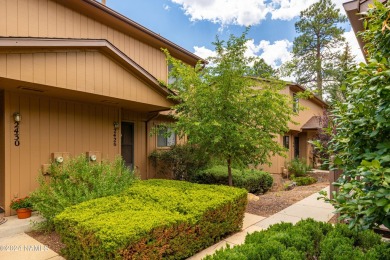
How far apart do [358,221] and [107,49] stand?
20.8 ft

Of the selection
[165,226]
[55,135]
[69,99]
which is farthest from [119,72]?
[165,226]

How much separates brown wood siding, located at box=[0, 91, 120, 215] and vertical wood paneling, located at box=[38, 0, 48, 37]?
201 centimetres

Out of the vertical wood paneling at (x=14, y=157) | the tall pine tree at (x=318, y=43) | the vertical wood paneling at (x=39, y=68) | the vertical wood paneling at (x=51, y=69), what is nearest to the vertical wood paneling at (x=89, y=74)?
the vertical wood paneling at (x=51, y=69)

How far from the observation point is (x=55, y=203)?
4738mm

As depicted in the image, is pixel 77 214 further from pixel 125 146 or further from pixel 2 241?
pixel 125 146

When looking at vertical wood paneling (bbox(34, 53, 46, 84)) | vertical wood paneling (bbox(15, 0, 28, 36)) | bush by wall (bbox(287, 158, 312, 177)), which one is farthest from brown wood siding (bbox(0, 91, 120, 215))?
bush by wall (bbox(287, 158, 312, 177))

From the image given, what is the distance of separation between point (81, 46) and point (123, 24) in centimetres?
362

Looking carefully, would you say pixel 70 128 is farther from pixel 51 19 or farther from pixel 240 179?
Result: pixel 240 179

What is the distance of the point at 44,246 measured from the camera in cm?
415

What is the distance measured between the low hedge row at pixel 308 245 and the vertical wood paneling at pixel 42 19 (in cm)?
752

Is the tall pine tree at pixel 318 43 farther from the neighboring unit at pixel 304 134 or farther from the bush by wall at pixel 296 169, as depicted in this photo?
the bush by wall at pixel 296 169

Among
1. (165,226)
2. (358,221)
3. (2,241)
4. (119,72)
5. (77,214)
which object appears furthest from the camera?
(119,72)

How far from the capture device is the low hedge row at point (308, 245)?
245 centimetres

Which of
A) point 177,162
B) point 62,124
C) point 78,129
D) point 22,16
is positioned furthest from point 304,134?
point 22,16
